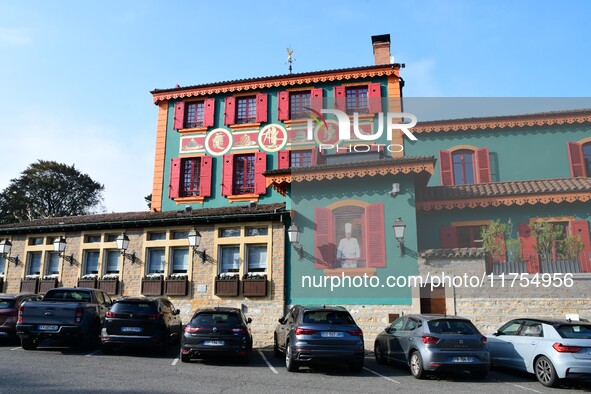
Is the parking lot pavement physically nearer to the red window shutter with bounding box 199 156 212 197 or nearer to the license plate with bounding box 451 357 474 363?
the license plate with bounding box 451 357 474 363

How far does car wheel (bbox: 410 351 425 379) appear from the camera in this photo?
10.1 meters

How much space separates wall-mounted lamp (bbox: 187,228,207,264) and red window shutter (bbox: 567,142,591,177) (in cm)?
1648

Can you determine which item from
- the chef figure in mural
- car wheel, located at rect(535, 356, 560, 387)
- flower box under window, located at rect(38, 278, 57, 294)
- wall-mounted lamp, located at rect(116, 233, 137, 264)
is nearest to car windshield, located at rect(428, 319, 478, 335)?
car wheel, located at rect(535, 356, 560, 387)

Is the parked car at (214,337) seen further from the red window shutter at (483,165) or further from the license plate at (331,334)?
the red window shutter at (483,165)

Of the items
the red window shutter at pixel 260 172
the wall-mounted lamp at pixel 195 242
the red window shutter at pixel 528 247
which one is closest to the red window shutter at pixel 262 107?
the red window shutter at pixel 260 172

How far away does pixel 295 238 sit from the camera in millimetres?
16078

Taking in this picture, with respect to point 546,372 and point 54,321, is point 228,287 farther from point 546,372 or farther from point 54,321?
point 546,372

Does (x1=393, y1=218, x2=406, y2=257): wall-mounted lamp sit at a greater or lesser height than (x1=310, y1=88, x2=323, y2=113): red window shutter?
lesser

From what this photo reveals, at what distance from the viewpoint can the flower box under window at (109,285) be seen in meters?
18.0

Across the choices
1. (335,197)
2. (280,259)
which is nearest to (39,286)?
(280,259)

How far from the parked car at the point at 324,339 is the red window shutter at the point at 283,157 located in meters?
11.0

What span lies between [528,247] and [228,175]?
1266cm

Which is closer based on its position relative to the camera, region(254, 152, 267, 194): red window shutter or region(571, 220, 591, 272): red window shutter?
region(571, 220, 591, 272): red window shutter

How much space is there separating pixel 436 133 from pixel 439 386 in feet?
52.0
